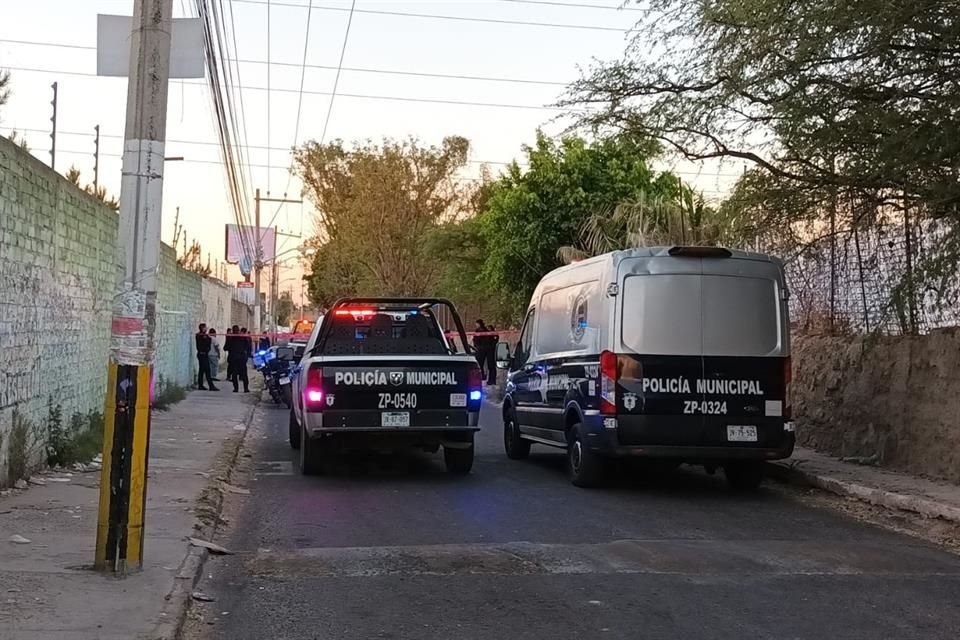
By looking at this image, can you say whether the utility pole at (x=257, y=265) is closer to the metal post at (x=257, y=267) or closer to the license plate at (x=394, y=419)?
the metal post at (x=257, y=267)

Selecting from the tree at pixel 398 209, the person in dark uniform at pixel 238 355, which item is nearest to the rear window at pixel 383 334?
the person in dark uniform at pixel 238 355

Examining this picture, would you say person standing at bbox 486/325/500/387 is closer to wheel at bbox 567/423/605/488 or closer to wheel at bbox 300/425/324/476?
wheel at bbox 300/425/324/476

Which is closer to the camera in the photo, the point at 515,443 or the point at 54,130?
the point at 515,443

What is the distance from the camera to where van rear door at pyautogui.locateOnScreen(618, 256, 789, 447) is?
1031cm

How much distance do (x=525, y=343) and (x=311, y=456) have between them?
3353mm

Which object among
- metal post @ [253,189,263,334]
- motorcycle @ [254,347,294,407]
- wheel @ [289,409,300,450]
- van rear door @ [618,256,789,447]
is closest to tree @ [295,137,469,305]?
metal post @ [253,189,263,334]

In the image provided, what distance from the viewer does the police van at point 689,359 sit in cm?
1031

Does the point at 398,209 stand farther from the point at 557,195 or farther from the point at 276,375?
the point at 276,375

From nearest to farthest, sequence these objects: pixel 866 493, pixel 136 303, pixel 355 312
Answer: pixel 136 303 < pixel 866 493 < pixel 355 312

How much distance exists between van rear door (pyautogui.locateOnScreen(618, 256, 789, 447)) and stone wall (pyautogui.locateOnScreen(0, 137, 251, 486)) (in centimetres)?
537

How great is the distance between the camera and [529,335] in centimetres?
1350

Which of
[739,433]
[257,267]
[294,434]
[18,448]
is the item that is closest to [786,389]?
[739,433]

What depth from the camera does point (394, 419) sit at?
445 inches

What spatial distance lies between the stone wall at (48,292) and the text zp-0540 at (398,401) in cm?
350
